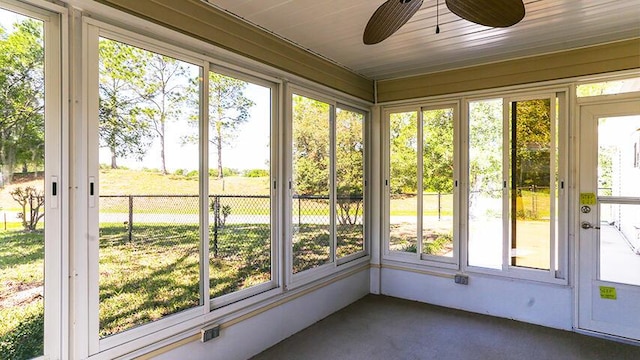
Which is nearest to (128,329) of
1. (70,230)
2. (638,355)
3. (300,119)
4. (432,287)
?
(70,230)

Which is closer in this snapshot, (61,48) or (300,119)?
(61,48)

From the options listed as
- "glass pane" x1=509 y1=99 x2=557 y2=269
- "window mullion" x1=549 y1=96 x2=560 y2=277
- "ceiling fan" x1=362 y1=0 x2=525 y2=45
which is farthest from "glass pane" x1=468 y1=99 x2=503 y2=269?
"ceiling fan" x1=362 y1=0 x2=525 y2=45

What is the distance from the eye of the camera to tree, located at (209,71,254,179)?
254 cm

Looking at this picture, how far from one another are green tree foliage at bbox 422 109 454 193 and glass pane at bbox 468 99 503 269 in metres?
0.22

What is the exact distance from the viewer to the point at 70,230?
70.2 inches

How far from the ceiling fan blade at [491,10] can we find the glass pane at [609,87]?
197cm

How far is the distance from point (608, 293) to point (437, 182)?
1.77m

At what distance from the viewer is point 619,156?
305 cm

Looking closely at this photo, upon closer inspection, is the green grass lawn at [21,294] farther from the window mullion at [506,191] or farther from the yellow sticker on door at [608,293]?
the yellow sticker on door at [608,293]

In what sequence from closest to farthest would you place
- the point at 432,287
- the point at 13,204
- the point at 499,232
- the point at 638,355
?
the point at 13,204, the point at 638,355, the point at 499,232, the point at 432,287

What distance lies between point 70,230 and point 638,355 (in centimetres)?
407

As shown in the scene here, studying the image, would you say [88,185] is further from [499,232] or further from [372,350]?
[499,232]

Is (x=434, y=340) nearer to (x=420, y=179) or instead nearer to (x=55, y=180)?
(x=420, y=179)

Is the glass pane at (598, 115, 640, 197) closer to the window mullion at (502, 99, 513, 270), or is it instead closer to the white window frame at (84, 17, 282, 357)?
the window mullion at (502, 99, 513, 270)
